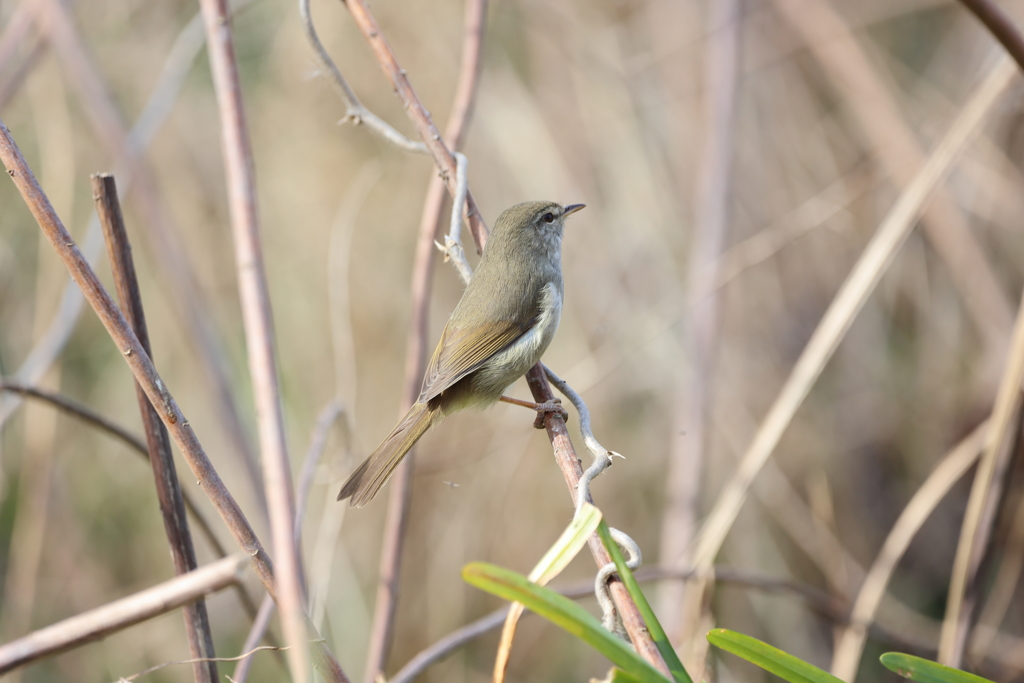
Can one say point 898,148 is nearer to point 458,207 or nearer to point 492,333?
point 492,333

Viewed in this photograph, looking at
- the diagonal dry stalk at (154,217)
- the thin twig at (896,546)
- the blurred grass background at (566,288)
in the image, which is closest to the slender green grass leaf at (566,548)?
the diagonal dry stalk at (154,217)

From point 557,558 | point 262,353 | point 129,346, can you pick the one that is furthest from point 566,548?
point 129,346

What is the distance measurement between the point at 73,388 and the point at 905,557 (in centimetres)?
424

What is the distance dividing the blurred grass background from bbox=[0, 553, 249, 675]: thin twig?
2.73m

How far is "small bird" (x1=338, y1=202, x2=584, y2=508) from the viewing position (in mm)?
2000

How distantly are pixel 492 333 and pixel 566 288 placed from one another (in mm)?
1455

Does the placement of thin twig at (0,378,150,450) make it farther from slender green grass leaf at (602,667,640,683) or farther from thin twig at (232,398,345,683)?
slender green grass leaf at (602,667,640,683)

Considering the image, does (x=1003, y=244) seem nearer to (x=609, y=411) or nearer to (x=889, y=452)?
(x=889, y=452)

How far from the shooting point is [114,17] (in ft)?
11.7

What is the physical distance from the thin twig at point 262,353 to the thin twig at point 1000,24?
4.49ft

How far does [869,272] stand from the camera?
212 cm

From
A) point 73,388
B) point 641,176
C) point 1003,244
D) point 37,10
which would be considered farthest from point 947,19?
point 73,388

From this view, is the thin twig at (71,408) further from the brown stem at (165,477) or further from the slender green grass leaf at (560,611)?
the slender green grass leaf at (560,611)

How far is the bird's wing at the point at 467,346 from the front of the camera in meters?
2.06
